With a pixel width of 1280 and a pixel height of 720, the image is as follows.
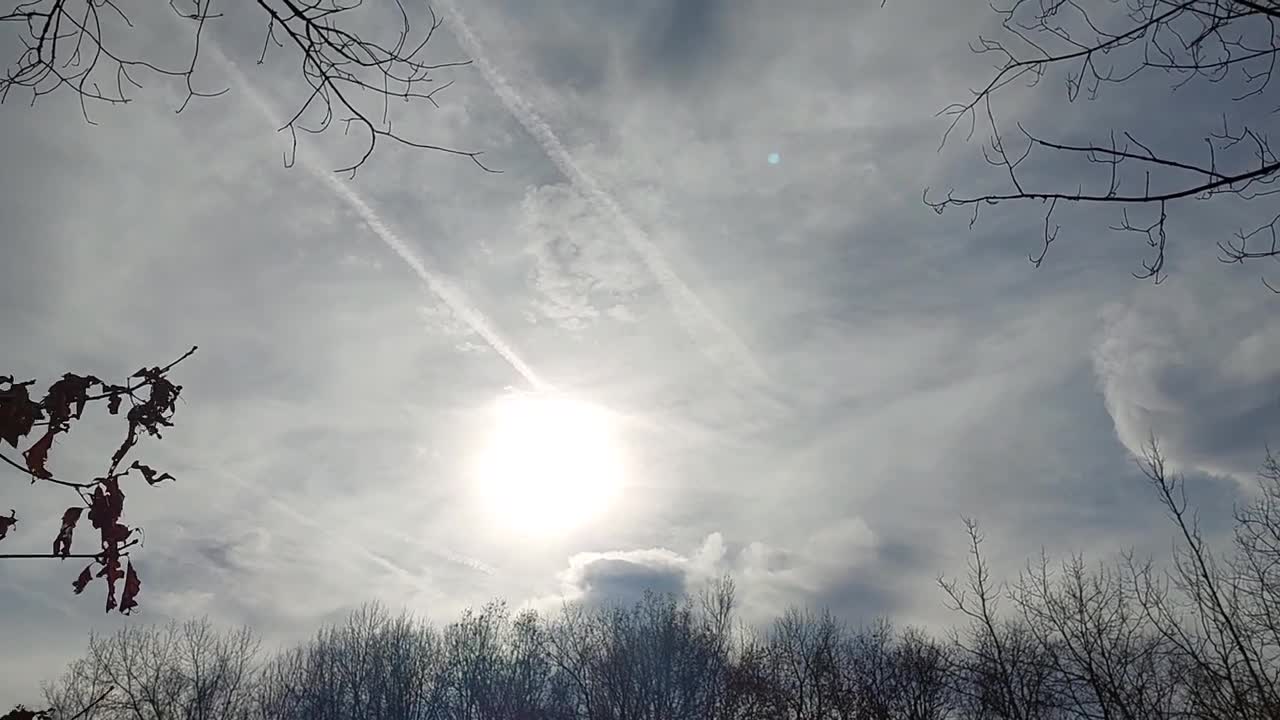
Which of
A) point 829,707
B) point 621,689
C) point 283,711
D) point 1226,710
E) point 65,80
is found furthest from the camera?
point 283,711

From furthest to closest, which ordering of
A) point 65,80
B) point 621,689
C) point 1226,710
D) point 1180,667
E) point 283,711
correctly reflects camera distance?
point 283,711
point 621,689
point 1180,667
point 1226,710
point 65,80

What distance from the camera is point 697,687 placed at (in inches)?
1551

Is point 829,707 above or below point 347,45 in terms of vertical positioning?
above

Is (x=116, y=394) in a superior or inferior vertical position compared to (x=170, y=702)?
inferior

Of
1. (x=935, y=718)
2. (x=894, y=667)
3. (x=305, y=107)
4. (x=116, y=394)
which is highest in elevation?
(x=894, y=667)

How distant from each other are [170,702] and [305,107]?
145 feet

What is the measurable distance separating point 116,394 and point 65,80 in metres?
1.00

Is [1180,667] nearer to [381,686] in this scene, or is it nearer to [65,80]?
[65,80]

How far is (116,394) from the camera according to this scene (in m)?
2.68

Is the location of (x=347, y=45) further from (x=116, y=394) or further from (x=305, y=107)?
(x=116, y=394)

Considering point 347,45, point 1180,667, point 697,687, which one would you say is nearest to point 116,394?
point 347,45

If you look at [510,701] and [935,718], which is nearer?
[935,718]

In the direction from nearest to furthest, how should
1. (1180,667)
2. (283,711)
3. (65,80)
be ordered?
1. (65,80)
2. (1180,667)
3. (283,711)

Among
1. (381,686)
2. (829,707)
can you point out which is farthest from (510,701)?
(829,707)
